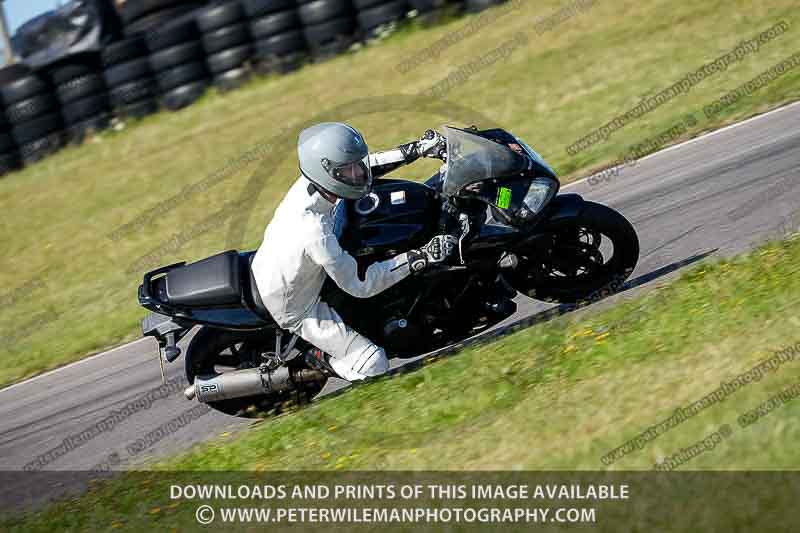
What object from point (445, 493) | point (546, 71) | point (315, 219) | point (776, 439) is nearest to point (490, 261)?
point (315, 219)

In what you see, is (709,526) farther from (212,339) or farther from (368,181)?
(212,339)

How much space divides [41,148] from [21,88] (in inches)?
53.6

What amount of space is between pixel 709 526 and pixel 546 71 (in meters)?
12.3

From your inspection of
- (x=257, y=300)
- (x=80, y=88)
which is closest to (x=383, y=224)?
(x=257, y=300)

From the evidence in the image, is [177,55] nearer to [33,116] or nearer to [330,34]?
[330,34]

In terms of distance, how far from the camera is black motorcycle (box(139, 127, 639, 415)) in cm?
629

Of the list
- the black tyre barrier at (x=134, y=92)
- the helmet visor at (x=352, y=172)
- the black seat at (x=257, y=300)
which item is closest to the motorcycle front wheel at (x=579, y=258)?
the helmet visor at (x=352, y=172)

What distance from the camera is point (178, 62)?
18.2 meters

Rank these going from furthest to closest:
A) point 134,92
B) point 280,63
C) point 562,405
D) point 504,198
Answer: point 280,63 < point 134,92 < point 504,198 < point 562,405

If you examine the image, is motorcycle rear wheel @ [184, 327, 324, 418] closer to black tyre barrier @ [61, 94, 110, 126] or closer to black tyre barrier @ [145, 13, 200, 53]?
black tyre barrier @ [145, 13, 200, 53]

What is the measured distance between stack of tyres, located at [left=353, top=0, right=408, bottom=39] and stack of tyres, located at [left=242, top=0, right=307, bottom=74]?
47.9 inches

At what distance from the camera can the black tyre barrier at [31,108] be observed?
17.9 meters

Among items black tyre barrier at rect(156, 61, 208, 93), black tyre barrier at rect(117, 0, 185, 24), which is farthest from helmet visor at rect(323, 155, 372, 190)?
black tyre barrier at rect(117, 0, 185, 24)

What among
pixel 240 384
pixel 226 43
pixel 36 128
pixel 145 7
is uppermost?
pixel 240 384
